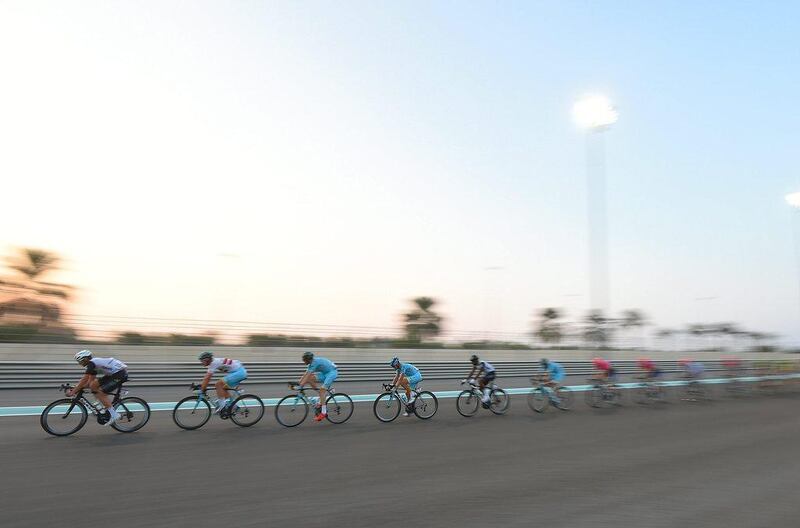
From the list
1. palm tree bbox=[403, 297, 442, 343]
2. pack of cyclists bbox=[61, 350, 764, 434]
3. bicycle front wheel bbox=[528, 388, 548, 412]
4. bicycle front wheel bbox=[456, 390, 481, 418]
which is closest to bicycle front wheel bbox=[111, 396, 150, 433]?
pack of cyclists bbox=[61, 350, 764, 434]

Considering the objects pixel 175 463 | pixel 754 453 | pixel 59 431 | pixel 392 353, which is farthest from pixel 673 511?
pixel 392 353

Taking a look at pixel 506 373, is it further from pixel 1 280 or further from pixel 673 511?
pixel 1 280

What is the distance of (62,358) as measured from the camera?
18375mm

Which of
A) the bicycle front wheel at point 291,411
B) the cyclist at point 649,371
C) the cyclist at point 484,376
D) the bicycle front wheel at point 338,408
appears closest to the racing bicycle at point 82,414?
the bicycle front wheel at point 291,411

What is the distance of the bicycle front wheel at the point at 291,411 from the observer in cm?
1034

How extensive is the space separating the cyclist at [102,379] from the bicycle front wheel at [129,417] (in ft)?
0.33

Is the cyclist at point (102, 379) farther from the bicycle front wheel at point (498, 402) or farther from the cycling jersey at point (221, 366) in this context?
the bicycle front wheel at point (498, 402)

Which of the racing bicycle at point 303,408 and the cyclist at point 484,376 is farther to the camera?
the cyclist at point 484,376

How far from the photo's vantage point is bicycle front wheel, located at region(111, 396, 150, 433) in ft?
29.7

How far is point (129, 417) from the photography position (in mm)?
9141

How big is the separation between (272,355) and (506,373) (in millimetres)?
11088

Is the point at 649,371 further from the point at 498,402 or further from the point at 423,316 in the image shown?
the point at 423,316

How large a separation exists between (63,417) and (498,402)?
352 inches

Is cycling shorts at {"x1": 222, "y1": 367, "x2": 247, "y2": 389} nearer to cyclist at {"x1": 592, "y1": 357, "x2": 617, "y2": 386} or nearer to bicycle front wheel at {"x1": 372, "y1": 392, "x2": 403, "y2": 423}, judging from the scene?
bicycle front wheel at {"x1": 372, "y1": 392, "x2": 403, "y2": 423}
